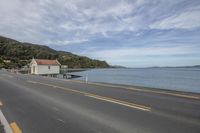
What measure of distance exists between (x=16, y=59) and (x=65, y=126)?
160915mm

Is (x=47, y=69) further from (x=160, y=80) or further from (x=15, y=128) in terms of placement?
(x=15, y=128)

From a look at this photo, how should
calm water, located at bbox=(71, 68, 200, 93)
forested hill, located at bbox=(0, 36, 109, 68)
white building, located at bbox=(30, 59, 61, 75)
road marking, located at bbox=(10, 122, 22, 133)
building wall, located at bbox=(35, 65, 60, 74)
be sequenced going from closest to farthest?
road marking, located at bbox=(10, 122, 22, 133) < calm water, located at bbox=(71, 68, 200, 93) < white building, located at bbox=(30, 59, 61, 75) < building wall, located at bbox=(35, 65, 60, 74) < forested hill, located at bbox=(0, 36, 109, 68)

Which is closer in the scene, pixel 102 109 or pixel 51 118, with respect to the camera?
pixel 51 118

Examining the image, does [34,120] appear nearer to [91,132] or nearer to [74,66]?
[91,132]

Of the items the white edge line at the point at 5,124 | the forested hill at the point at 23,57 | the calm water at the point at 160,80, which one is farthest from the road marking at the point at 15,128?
the forested hill at the point at 23,57

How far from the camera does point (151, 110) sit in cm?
941

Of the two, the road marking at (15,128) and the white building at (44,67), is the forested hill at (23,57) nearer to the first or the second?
the white building at (44,67)

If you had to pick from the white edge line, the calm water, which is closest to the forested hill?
the calm water

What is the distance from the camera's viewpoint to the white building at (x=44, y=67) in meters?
73.1

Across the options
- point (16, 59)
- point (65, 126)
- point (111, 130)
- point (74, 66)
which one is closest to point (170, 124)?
point (111, 130)

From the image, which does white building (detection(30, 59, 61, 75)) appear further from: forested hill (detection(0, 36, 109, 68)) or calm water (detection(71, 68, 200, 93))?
forested hill (detection(0, 36, 109, 68))

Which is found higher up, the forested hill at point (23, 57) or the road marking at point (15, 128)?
the forested hill at point (23, 57)

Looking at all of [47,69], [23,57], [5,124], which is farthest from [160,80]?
[23,57]

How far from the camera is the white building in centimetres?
7312
